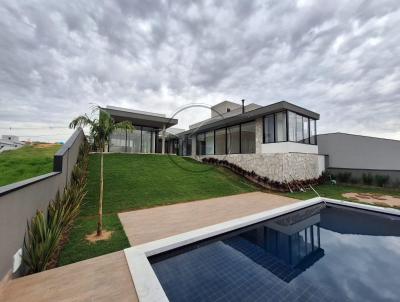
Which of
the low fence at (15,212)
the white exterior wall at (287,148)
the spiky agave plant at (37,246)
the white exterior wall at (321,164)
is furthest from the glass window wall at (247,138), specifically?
the spiky agave plant at (37,246)

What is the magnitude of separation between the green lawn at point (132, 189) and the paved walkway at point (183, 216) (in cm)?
45

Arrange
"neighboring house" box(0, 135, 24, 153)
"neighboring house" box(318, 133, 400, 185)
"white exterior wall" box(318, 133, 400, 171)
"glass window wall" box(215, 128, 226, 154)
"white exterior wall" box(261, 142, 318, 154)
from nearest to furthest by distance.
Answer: "white exterior wall" box(261, 142, 318, 154) → "neighboring house" box(318, 133, 400, 185) → "white exterior wall" box(318, 133, 400, 171) → "glass window wall" box(215, 128, 226, 154) → "neighboring house" box(0, 135, 24, 153)

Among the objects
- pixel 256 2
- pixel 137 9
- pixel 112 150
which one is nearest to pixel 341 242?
pixel 256 2

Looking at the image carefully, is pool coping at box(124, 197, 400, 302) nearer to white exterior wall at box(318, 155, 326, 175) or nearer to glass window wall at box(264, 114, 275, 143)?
glass window wall at box(264, 114, 275, 143)

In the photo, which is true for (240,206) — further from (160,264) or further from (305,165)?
(305,165)

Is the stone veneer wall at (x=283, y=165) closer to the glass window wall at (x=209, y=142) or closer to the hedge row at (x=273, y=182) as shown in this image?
the hedge row at (x=273, y=182)

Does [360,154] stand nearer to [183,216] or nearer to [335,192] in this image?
[335,192]

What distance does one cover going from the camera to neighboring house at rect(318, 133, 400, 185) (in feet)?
46.8

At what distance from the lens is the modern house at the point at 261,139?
548 inches

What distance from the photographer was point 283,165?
13.4 metres

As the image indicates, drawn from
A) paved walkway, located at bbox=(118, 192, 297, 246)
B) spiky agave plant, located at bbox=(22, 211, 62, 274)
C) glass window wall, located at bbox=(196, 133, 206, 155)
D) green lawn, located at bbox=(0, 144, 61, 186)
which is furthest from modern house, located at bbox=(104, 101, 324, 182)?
spiky agave plant, located at bbox=(22, 211, 62, 274)

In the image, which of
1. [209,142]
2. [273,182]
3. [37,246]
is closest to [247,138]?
[209,142]

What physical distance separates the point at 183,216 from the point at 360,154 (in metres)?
17.1

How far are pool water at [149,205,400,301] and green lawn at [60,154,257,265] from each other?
1.98 m
